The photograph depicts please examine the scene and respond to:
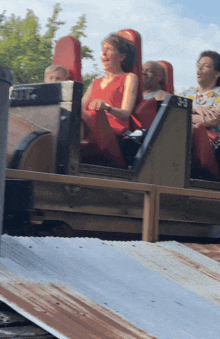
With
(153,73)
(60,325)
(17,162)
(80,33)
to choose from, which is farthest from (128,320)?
(80,33)

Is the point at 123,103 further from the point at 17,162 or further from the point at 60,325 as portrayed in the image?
the point at 60,325

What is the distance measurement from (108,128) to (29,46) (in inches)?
764

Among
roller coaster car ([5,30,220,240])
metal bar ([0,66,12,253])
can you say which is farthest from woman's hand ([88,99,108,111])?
metal bar ([0,66,12,253])

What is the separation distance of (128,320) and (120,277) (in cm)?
59

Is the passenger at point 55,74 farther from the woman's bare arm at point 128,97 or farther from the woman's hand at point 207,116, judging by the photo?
the woman's hand at point 207,116

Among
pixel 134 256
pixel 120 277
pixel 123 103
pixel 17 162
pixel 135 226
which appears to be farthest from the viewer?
pixel 123 103

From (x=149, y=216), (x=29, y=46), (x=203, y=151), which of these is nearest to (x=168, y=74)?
(x=203, y=151)

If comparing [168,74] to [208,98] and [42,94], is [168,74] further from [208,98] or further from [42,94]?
[42,94]

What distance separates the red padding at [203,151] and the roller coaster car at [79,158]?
213 mm

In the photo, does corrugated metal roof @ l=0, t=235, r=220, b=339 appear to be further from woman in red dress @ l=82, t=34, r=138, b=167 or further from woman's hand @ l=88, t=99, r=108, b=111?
woman's hand @ l=88, t=99, r=108, b=111

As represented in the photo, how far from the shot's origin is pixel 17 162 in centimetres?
403

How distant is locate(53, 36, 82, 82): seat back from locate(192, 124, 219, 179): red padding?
108cm

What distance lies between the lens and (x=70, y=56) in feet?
17.1

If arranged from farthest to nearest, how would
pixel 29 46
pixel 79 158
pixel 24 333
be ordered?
pixel 29 46 → pixel 79 158 → pixel 24 333
